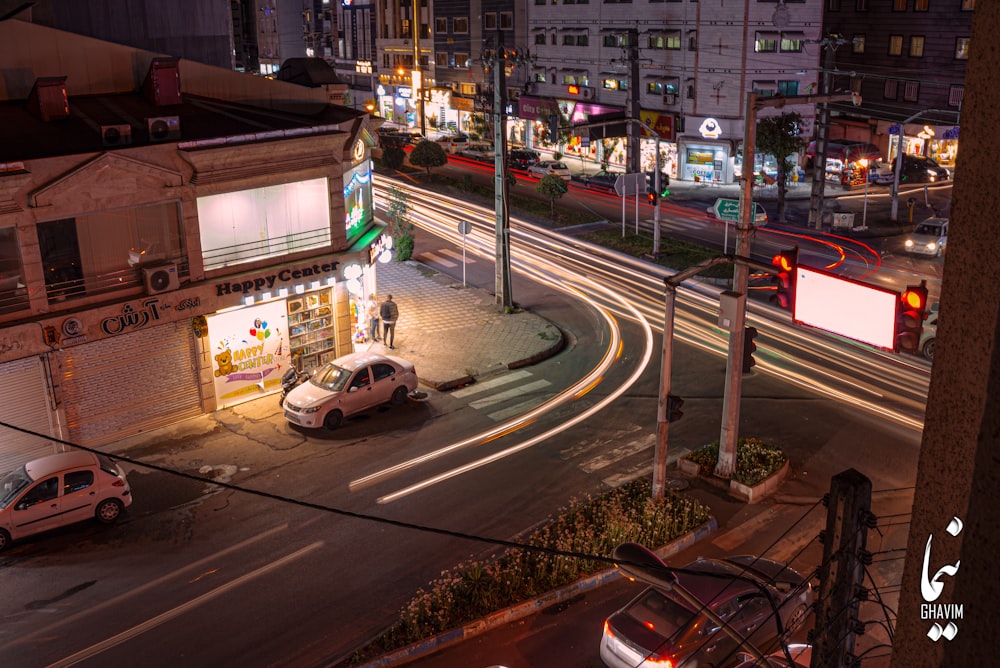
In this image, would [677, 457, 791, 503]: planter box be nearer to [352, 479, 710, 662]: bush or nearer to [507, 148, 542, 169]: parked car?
[352, 479, 710, 662]: bush

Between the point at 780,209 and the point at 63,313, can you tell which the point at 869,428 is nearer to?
the point at 63,313

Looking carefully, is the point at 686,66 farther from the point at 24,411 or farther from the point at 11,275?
the point at 24,411

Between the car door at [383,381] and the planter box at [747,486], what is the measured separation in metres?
8.84

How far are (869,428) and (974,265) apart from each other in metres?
23.6

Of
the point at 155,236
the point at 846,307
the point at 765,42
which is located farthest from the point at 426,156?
the point at 846,307

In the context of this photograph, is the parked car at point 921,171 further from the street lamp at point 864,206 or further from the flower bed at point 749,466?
the flower bed at point 749,466

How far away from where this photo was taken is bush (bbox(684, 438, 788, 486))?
22578 mm

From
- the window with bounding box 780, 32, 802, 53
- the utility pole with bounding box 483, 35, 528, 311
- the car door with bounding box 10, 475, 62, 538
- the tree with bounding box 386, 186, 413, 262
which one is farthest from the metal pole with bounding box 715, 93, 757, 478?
the window with bounding box 780, 32, 802, 53

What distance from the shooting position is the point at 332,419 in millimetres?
26562

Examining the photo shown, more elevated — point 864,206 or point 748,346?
point 748,346

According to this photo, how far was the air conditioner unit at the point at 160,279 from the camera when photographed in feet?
81.7

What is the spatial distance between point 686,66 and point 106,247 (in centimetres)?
4719

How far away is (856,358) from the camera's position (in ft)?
102

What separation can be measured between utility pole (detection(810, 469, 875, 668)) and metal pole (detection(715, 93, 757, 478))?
39.3 feet
